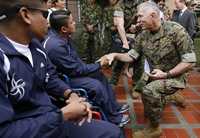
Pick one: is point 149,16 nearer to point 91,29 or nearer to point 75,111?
point 75,111

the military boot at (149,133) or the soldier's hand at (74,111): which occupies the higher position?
the soldier's hand at (74,111)

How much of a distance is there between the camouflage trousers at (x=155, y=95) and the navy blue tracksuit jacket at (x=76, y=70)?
387mm

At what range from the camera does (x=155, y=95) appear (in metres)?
3.85

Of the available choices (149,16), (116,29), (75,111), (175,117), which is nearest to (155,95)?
(149,16)

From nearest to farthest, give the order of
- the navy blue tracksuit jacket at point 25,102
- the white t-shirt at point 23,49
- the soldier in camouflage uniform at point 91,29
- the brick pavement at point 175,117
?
the navy blue tracksuit jacket at point 25,102 < the white t-shirt at point 23,49 < the brick pavement at point 175,117 < the soldier in camouflage uniform at point 91,29

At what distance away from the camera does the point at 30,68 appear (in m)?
1.94

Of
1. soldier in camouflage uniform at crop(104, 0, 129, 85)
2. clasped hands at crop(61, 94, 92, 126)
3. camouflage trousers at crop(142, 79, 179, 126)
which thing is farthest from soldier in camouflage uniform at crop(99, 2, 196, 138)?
clasped hands at crop(61, 94, 92, 126)

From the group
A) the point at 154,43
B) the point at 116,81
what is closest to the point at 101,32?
the point at 116,81

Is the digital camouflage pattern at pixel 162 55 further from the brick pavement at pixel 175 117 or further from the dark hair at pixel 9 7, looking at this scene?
the dark hair at pixel 9 7

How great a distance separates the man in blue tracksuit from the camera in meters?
1.74

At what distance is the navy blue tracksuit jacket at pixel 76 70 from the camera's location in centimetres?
370

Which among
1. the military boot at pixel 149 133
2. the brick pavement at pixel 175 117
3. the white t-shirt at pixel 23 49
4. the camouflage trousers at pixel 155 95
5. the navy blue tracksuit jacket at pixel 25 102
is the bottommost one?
the brick pavement at pixel 175 117

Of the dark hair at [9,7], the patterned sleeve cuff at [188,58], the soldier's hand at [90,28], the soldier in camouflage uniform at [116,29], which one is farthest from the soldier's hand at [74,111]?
the soldier's hand at [90,28]

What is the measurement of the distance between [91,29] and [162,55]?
251cm
